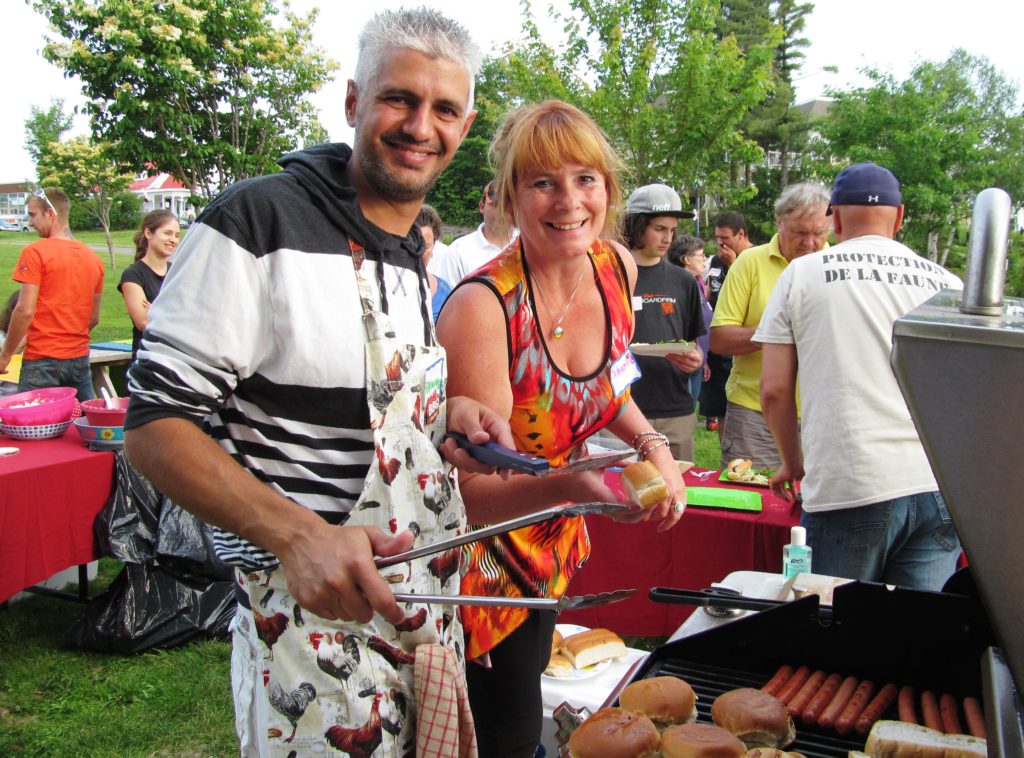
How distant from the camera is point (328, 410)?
4.54ft

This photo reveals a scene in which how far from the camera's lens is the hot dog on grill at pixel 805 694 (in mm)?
1425

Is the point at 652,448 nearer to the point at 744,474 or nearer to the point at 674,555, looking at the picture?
the point at 674,555

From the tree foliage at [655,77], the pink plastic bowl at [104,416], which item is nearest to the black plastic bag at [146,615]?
the pink plastic bowl at [104,416]

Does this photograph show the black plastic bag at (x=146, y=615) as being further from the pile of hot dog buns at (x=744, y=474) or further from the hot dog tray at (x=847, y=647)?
the hot dog tray at (x=847, y=647)

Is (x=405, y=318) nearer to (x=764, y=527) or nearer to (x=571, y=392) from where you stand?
(x=571, y=392)

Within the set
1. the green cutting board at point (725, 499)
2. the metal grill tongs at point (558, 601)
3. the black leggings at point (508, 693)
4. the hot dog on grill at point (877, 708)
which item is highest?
the metal grill tongs at point (558, 601)

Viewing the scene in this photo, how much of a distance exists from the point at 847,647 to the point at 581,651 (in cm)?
112

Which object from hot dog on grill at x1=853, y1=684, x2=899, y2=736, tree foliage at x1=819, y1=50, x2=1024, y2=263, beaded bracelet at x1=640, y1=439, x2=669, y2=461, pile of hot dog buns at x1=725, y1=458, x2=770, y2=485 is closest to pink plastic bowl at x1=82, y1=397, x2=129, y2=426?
beaded bracelet at x1=640, y1=439, x2=669, y2=461

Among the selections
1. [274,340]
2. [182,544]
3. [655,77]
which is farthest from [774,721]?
[655,77]

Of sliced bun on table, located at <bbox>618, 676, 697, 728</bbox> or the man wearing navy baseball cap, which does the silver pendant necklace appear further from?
the man wearing navy baseball cap

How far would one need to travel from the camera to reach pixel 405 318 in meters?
1.54

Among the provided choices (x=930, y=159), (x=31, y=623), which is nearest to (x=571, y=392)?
(x=31, y=623)

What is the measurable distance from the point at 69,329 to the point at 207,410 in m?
5.70

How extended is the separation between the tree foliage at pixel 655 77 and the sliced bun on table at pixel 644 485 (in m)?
12.8
